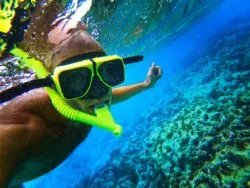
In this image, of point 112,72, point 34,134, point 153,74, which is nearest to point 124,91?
point 153,74

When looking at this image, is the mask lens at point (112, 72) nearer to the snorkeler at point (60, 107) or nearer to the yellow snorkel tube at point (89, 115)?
the snorkeler at point (60, 107)

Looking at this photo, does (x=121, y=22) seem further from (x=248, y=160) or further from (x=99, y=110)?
(x=99, y=110)

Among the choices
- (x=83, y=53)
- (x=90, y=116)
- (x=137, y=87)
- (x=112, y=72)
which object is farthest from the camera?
(x=137, y=87)

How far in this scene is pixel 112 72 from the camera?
421cm

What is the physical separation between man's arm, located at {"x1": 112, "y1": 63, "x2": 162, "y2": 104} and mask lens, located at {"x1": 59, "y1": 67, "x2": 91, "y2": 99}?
2.61m

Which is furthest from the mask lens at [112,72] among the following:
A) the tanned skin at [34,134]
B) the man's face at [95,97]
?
the tanned skin at [34,134]

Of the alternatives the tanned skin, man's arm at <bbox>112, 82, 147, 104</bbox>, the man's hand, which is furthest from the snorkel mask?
the man's hand

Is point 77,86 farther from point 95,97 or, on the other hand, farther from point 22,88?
point 22,88

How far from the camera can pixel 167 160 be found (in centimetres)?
866

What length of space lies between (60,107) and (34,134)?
1.71 ft

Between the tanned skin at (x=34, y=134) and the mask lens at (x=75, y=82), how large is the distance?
9.2 inches

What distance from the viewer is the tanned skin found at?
3236 mm

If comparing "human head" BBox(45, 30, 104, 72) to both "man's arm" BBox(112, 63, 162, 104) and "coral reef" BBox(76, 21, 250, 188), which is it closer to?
"man's arm" BBox(112, 63, 162, 104)

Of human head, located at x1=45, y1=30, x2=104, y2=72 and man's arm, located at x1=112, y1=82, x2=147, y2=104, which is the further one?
man's arm, located at x1=112, y1=82, x2=147, y2=104
